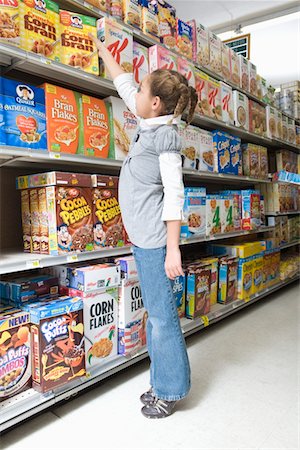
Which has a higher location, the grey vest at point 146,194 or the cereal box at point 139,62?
the cereal box at point 139,62

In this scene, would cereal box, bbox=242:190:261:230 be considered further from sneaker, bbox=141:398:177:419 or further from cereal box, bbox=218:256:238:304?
sneaker, bbox=141:398:177:419

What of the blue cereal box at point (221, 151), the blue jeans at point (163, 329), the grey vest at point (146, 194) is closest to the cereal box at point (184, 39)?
the blue cereal box at point (221, 151)

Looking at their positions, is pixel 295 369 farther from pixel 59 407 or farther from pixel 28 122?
pixel 28 122

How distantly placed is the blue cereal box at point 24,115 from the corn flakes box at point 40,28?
→ 178mm

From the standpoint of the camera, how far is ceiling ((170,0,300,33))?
444 cm

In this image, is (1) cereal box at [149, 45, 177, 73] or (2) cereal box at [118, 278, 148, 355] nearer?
(2) cereal box at [118, 278, 148, 355]

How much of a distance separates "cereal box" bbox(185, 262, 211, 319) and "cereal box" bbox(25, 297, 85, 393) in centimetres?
109

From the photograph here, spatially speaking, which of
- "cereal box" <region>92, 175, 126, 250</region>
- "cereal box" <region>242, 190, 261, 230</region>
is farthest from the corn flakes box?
"cereal box" <region>242, 190, 261, 230</region>

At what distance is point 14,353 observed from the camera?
1.61 m

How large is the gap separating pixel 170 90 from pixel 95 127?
20.2 inches

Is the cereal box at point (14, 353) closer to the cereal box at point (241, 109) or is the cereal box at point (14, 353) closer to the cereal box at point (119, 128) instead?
the cereal box at point (119, 128)

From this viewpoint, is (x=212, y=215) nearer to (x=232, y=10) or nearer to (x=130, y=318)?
(x=130, y=318)

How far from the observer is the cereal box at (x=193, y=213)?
2.64 m

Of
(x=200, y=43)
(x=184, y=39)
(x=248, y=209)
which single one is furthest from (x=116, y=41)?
(x=248, y=209)
